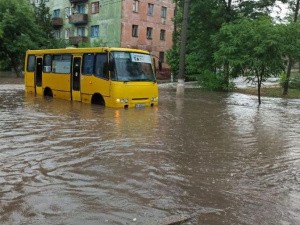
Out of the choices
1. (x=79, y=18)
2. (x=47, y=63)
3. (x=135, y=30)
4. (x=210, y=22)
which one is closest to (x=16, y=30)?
(x=79, y=18)

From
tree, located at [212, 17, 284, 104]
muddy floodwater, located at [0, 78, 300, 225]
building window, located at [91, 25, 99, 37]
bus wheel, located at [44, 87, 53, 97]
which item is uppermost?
building window, located at [91, 25, 99, 37]

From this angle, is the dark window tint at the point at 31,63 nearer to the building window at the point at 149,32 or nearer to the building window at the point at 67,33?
the building window at the point at 149,32

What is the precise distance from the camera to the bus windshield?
13766 millimetres

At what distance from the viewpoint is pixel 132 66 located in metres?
14.2

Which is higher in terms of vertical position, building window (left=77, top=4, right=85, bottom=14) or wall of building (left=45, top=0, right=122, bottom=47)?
building window (left=77, top=4, right=85, bottom=14)

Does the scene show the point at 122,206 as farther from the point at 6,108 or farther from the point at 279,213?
the point at 6,108

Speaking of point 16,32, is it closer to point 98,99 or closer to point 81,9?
point 81,9

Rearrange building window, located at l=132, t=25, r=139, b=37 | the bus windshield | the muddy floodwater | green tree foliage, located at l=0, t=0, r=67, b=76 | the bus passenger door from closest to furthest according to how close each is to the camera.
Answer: the muddy floodwater → the bus windshield → the bus passenger door → green tree foliage, located at l=0, t=0, r=67, b=76 → building window, located at l=132, t=25, r=139, b=37

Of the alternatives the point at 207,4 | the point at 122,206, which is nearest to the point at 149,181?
the point at 122,206

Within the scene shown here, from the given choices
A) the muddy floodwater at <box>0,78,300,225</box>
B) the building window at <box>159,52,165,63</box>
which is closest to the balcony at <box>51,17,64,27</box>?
the building window at <box>159,52,165,63</box>

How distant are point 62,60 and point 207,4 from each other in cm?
1463

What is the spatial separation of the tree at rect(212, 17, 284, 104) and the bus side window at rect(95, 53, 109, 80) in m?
7.65

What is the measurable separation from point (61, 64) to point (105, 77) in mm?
3831

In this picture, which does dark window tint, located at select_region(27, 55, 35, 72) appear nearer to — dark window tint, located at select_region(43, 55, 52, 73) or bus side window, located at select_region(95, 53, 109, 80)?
dark window tint, located at select_region(43, 55, 52, 73)
